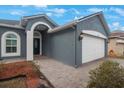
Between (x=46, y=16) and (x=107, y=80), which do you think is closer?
(x=107, y=80)

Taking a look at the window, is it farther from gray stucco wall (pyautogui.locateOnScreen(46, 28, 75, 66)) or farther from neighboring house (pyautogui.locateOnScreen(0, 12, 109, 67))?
gray stucco wall (pyautogui.locateOnScreen(46, 28, 75, 66))

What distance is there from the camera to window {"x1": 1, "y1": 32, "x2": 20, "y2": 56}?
45.6 ft

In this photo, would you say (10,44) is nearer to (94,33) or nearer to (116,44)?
(94,33)

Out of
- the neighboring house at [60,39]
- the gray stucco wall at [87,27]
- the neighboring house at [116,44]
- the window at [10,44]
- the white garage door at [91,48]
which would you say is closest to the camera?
the gray stucco wall at [87,27]

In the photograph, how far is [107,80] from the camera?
576 cm

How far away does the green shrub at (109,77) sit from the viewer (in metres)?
5.77

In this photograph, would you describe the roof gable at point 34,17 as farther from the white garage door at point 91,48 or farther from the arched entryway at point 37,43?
the white garage door at point 91,48

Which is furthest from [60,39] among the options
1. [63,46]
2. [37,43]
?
[37,43]

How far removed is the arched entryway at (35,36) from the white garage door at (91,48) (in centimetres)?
547

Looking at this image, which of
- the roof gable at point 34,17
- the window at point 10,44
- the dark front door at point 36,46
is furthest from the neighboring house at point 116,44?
the window at point 10,44
